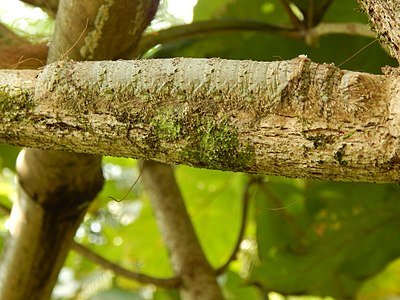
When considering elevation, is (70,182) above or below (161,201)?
above

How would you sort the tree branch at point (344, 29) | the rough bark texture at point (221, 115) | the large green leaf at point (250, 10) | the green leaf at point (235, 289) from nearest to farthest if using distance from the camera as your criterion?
the rough bark texture at point (221, 115) < the tree branch at point (344, 29) < the large green leaf at point (250, 10) < the green leaf at point (235, 289)

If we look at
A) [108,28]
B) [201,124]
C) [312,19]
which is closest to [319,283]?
[312,19]

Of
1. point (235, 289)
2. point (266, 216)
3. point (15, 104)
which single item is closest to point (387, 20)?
point (15, 104)

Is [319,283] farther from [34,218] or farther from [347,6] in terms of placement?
[34,218]

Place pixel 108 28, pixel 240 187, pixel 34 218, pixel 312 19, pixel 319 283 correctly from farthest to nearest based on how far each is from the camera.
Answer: pixel 240 187 < pixel 319 283 < pixel 312 19 < pixel 34 218 < pixel 108 28

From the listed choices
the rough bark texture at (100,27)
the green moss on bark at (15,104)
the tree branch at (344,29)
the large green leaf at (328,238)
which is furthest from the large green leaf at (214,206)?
the green moss on bark at (15,104)

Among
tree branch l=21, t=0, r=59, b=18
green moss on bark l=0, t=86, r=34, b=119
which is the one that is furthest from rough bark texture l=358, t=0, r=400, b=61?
tree branch l=21, t=0, r=59, b=18

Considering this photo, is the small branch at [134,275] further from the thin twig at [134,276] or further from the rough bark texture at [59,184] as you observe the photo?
the rough bark texture at [59,184]
